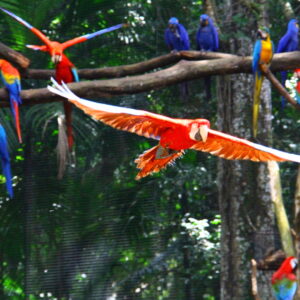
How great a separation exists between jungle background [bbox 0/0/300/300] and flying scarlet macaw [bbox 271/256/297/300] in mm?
138

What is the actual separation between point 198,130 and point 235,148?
413 millimetres

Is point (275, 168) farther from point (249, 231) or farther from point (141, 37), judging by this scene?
point (141, 37)

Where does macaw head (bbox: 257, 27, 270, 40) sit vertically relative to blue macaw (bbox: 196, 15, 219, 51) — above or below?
below

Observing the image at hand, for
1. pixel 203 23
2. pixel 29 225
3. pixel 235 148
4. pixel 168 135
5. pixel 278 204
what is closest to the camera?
pixel 168 135

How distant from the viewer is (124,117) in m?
2.76

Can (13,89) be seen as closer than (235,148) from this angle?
No

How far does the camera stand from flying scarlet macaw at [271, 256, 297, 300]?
399 cm

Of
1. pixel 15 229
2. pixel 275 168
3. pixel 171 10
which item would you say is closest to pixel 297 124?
pixel 171 10

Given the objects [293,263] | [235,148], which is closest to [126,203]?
[293,263]

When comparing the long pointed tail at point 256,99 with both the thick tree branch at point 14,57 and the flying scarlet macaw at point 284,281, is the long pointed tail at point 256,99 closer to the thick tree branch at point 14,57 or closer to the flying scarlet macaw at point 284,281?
the flying scarlet macaw at point 284,281

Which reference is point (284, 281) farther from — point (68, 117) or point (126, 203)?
point (68, 117)

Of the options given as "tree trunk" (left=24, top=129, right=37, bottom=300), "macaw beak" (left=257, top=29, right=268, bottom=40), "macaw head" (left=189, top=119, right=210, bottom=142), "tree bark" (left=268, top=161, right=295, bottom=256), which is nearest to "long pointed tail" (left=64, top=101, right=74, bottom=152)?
"tree trunk" (left=24, top=129, right=37, bottom=300)

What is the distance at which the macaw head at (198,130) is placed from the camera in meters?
2.74

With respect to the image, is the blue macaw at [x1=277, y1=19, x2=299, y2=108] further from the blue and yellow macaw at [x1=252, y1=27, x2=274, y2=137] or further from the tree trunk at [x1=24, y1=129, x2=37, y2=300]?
the tree trunk at [x1=24, y1=129, x2=37, y2=300]
